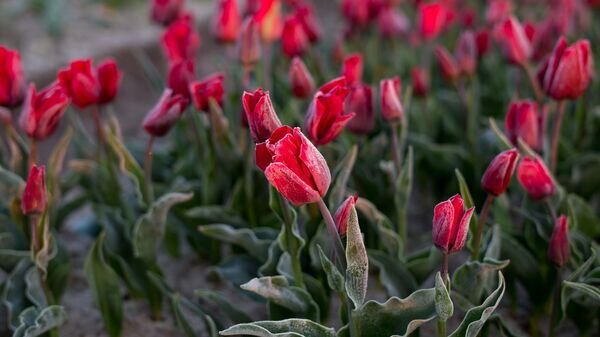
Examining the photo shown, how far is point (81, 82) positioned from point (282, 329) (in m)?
0.75

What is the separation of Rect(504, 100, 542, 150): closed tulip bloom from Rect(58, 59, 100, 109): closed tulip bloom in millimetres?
900

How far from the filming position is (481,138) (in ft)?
7.75

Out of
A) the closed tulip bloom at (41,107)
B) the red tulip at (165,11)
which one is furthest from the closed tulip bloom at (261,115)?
the red tulip at (165,11)

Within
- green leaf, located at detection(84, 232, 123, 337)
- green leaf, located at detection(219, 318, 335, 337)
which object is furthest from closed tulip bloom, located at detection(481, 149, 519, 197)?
green leaf, located at detection(84, 232, 123, 337)

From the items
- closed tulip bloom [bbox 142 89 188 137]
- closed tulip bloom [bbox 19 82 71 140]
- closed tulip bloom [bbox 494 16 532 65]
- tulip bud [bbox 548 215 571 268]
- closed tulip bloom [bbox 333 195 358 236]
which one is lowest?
tulip bud [bbox 548 215 571 268]

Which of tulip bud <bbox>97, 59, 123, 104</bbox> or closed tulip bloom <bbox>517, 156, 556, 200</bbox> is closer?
closed tulip bloom <bbox>517, 156, 556, 200</bbox>

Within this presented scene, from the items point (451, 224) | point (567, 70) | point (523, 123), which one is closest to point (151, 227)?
point (451, 224)

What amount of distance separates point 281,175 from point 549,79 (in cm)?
80

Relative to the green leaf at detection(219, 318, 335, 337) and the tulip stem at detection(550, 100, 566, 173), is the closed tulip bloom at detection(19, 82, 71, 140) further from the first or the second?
the tulip stem at detection(550, 100, 566, 173)

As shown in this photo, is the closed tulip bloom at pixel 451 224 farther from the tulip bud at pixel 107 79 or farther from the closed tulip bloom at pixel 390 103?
the tulip bud at pixel 107 79

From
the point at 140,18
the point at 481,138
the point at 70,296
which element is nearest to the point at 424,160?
the point at 481,138

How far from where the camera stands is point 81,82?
183 centimetres

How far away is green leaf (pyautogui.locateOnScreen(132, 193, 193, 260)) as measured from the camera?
1.76 meters

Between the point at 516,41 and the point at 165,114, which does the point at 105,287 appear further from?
the point at 516,41
